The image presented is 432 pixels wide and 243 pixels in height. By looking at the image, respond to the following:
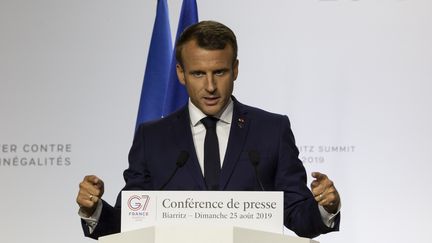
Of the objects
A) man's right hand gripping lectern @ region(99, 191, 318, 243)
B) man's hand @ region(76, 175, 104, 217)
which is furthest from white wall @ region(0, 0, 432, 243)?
man's right hand gripping lectern @ region(99, 191, 318, 243)

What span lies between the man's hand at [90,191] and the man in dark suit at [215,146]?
0.46 ft

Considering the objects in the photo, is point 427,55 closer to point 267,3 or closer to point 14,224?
point 267,3

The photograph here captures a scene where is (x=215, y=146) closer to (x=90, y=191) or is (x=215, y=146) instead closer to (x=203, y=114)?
(x=203, y=114)

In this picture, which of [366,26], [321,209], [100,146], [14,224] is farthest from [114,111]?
[321,209]

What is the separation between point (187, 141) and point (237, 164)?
21cm

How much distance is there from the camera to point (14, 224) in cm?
503

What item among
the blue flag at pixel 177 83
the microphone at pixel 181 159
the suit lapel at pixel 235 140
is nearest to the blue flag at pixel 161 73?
the blue flag at pixel 177 83

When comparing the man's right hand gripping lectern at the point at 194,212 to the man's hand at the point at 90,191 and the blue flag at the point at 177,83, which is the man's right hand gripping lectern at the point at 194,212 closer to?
the man's hand at the point at 90,191

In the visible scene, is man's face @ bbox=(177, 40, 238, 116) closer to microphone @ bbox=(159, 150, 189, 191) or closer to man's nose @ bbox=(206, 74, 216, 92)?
man's nose @ bbox=(206, 74, 216, 92)

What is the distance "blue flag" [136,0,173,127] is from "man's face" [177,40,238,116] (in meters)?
1.99

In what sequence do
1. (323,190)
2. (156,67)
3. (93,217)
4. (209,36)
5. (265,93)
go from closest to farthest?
(323,190)
(93,217)
(209,36)
(265,93)
(156,67)

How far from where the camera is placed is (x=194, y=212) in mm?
2400

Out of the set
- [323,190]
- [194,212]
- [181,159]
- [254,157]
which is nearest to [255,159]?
[254,157]

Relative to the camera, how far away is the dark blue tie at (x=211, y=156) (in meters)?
2.92
